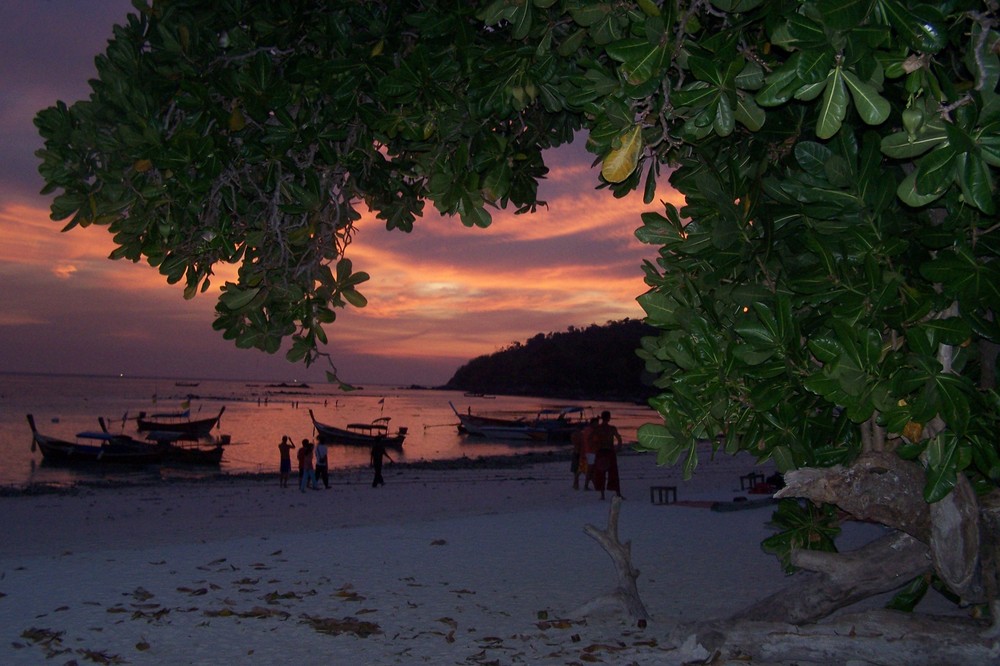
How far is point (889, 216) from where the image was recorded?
2.94m

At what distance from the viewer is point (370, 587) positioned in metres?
8.41

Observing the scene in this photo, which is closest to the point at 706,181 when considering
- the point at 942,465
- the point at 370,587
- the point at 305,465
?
the point at 942,465

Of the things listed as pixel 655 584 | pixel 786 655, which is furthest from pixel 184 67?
pixel 655 584

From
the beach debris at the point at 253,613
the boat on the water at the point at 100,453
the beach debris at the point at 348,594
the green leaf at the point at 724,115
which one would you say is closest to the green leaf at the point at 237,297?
the green leaf at the point at 724,115

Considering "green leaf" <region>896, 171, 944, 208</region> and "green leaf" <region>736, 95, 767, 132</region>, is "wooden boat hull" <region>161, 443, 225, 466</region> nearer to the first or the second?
"green leaf" <region>736, 95, 767, 132</region>

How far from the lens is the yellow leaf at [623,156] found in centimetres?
279

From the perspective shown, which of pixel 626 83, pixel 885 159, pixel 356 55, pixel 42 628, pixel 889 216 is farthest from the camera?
pixel 42 628

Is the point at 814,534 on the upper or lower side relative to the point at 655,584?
upper

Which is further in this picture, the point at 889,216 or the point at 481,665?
the point at 481,665

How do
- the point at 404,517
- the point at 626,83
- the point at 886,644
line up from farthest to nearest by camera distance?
the point at 404,517
the point at 886,644
the point at 626,83

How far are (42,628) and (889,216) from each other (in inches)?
284

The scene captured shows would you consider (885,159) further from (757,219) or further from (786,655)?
(786,655)

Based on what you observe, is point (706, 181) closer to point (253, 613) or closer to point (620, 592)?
point (620, 592)

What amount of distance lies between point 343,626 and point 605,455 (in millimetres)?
10340
